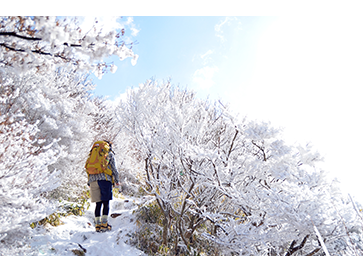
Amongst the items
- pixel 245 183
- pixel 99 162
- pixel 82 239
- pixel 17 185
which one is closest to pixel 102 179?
pixel 99 162

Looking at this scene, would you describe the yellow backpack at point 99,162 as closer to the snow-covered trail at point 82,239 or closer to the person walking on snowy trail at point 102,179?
the person walking on snowy trail at point 102,179

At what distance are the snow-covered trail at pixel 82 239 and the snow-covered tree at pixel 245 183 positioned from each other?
67 centimetres

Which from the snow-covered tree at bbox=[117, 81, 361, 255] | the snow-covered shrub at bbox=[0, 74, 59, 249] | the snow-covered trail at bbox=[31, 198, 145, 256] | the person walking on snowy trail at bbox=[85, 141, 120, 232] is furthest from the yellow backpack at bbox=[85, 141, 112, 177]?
the snow-covered trail at bbox=[31, 198, 145, 256]

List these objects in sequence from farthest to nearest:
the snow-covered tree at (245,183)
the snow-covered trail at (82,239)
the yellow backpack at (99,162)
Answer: the yellow backpack at (99,162) < the snow-covered trail at (82,239) < the snow-covered tree at (245,183)

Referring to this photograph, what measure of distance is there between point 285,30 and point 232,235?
296cm

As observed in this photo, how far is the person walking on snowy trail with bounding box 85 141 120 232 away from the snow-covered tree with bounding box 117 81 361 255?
1.80 feet

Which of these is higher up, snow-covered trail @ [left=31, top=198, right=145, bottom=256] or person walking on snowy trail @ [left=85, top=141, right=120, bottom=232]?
person walking on snowy trail @ [left=85, top=141, right=120, bottom=232]

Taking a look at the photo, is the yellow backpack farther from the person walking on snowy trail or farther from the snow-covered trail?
the snow-covered trail

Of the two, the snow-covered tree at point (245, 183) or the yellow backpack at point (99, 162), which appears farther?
the yellow backpack at point (99, 162)

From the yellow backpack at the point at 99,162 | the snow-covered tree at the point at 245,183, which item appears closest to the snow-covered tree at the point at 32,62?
the yellow backpack at the point at 99,162

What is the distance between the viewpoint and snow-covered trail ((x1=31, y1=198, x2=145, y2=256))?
2.52m

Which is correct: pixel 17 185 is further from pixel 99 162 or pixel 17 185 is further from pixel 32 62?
pixel 32 62

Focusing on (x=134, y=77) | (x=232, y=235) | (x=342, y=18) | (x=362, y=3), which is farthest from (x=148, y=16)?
(x=232, y=235)

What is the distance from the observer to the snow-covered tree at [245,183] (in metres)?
2.00
